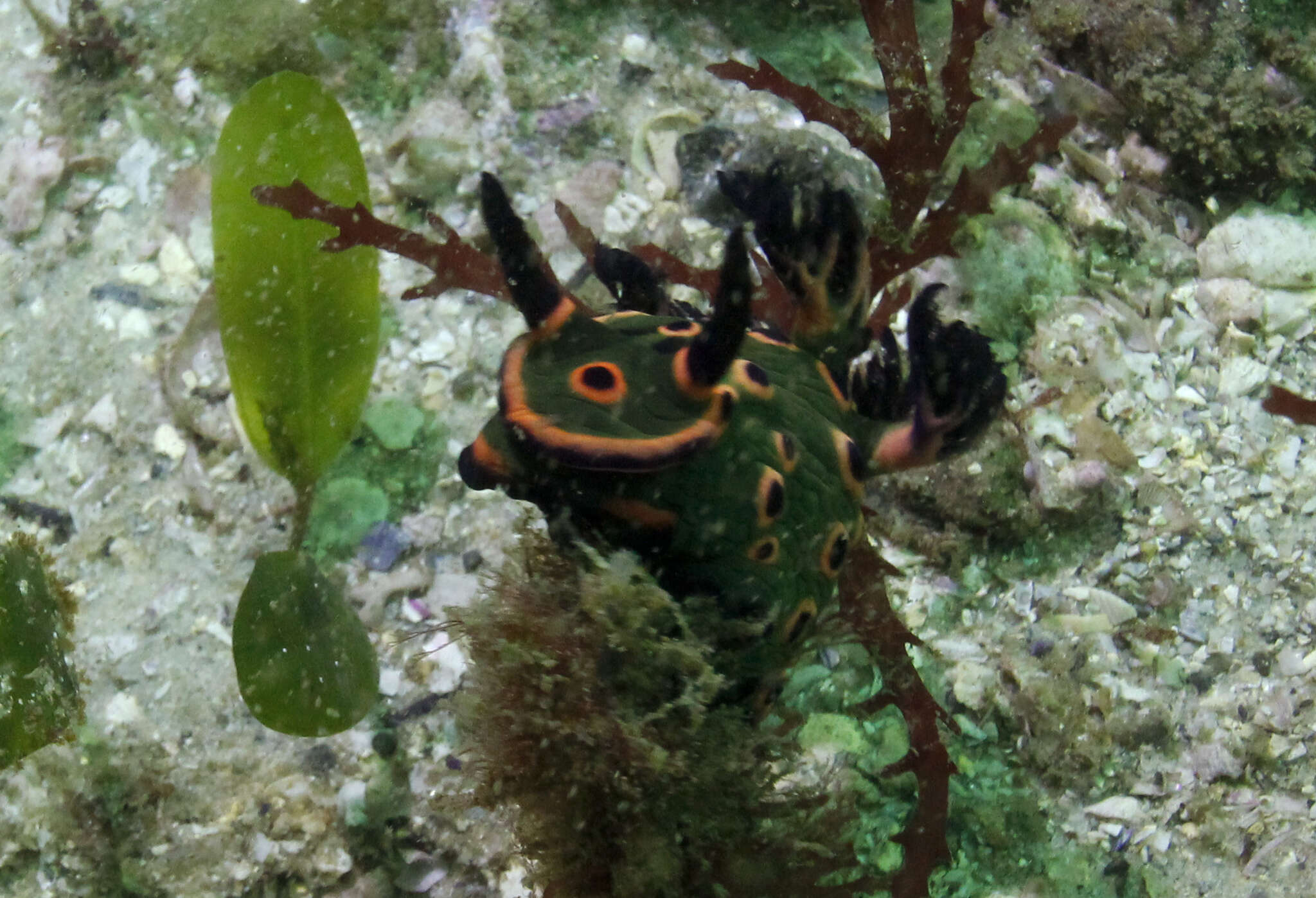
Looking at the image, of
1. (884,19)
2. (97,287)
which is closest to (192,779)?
(97,287)

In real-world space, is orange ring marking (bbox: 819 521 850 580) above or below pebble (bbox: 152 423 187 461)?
above

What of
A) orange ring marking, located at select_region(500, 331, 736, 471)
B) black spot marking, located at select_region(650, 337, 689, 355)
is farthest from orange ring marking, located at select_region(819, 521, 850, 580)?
black spot marking, located at select_region(650, 337, 689, 355)

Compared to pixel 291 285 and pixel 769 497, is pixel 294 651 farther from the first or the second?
pixel 769 497

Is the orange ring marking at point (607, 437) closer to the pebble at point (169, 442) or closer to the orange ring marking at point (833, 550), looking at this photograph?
the orange ring marking at point (833, 550)

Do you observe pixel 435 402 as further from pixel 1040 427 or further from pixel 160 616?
pixel 1040 427

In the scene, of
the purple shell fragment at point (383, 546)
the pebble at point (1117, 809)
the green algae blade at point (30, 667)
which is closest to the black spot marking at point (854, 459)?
the pebble at point (1117, 809)

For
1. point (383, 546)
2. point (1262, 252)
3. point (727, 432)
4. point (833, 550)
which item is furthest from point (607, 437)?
→ point (1262, 252)

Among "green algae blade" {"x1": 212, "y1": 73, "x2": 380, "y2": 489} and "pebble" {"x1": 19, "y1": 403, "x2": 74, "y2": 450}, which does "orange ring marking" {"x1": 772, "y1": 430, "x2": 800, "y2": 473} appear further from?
"pebble" {"x1": 19, "y1": 403, "x2": 74, "y2": 450}
